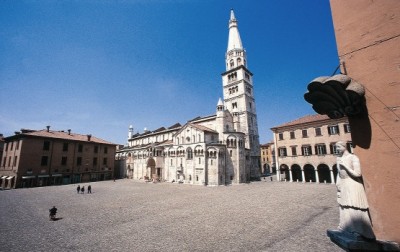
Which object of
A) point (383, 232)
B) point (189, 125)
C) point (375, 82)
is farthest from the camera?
point (189, 125)

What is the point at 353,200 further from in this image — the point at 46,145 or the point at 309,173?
the point at 46,145

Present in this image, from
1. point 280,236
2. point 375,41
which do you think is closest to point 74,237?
point 280,236

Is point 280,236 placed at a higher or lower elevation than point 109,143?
lower

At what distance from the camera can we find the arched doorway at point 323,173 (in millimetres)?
33197

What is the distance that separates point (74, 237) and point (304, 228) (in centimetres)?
1357

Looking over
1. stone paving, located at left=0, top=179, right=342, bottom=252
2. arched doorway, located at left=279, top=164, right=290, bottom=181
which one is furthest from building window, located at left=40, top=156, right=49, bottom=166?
arched doorway, located at left=279, top=164, right=290, bottom=181

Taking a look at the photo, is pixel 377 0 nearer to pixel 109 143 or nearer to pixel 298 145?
pixel 298 145

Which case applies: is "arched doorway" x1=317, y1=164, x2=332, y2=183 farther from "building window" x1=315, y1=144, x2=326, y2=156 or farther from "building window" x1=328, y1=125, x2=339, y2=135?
"building window" x1=328, y1=125, x2=339, y2=135

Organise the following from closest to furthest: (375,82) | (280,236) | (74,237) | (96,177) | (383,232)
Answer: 1. (383,232)
2. (375,82)
3. (280,236)
4. (74,237)
5. (96,177)

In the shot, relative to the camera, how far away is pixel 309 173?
35.7 metres

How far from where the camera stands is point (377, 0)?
3.68 meters

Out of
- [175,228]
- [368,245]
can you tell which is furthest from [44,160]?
[368,245]

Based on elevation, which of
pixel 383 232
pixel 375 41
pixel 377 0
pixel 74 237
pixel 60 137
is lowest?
pixel 74 237

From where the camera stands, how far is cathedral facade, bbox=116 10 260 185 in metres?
37.8
